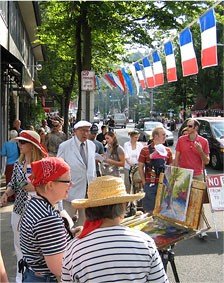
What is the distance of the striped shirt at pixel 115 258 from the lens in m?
2.04

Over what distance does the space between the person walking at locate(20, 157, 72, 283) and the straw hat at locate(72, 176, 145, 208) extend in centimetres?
37

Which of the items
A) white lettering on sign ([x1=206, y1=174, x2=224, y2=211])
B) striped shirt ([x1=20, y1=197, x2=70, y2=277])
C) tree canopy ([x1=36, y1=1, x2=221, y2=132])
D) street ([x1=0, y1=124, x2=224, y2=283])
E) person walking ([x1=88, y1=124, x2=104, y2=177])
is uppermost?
tree canopy ([x1=36, y1=1, x2=221, y2=132])

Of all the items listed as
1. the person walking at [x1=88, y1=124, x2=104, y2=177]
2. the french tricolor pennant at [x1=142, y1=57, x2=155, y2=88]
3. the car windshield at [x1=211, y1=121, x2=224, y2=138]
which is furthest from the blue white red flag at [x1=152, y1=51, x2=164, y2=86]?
the car windshield at [x1=211, y1=121, x2=224, y2=138]

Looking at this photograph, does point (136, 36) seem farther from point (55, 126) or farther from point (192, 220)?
point (192, 220)

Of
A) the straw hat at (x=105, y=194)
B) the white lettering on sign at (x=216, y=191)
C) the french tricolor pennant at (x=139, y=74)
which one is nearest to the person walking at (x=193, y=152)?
the white lettering on sign at (x=216, y=191)

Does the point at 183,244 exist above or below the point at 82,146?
below

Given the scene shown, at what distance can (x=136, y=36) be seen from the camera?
15.6 m

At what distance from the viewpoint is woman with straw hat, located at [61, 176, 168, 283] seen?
6.70 feet

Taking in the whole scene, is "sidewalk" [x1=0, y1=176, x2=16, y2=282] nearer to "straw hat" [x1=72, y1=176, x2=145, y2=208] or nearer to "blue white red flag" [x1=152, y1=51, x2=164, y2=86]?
"straw hat" [x1=72, y1=176, x2=145, y2=208]

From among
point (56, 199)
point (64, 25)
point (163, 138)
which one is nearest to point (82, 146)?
point (163, 138)

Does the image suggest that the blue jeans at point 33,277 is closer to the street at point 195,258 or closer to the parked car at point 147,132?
the street at point 195,258

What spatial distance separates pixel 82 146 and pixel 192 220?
2.07 metres

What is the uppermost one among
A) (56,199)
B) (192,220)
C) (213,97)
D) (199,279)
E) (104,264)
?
(213,97)

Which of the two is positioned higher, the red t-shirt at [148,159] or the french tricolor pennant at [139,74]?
the french tricolor pennant at [139,74]
